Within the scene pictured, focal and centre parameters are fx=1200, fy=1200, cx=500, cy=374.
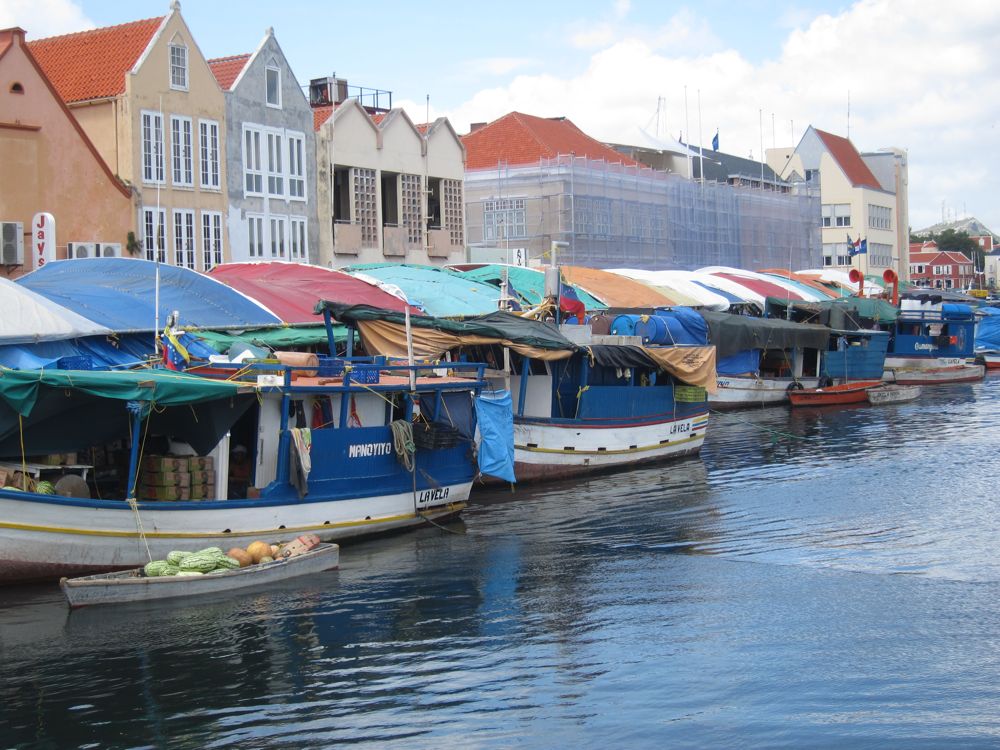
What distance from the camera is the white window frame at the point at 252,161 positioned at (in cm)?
4022

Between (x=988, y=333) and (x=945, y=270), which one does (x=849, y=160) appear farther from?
(x=945, y=270)

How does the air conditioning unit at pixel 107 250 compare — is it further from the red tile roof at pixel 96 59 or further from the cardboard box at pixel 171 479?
the cardboard box at pixel 171 479

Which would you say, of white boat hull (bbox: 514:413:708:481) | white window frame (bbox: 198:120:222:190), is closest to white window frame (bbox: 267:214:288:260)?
white window frame (bbox: 198:120:222:190)

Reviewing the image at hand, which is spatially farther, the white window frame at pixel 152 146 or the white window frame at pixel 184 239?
the white window frame at pixel 184 239

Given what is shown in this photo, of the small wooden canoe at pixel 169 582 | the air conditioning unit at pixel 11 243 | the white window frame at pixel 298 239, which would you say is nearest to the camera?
the small wooden canoe at pixel 169 582

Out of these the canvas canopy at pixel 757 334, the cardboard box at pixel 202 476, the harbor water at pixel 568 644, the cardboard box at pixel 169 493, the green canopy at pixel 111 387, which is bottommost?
the harbor water at pixel 568 644

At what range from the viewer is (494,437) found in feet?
81.9

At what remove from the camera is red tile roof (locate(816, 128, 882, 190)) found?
104 metres

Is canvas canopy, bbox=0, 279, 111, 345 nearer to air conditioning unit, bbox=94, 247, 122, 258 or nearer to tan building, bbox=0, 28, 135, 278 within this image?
tan building, bbox=0, 28, 135, 278

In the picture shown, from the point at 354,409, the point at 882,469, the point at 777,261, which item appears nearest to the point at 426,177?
the point at 882,469

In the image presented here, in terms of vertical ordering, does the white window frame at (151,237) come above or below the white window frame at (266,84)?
below

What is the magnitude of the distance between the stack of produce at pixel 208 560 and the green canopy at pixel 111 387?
2.37 meters

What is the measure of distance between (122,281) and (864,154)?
97.6 meters

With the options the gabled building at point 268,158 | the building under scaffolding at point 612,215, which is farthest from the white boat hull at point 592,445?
the building under scaffolding at point 612,215
